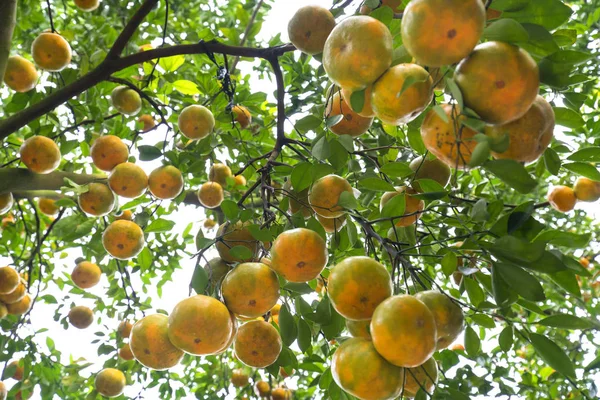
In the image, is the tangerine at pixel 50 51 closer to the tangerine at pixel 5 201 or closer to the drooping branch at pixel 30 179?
the drooping branch at pixel 30 179

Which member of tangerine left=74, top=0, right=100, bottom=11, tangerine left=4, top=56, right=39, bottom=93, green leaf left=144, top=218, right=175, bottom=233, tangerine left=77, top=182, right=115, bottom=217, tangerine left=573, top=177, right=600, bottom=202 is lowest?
tangerine left=573, top=177, right=600, bottom=202

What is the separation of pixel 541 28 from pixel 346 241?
1.01 metres

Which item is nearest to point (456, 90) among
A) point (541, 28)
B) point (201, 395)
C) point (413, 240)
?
point (541, 28)

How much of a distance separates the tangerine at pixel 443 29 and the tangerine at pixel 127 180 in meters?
1.85

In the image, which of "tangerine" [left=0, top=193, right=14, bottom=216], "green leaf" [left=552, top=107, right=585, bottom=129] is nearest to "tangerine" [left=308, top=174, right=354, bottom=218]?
"green leaf" [left=552, top=107, right=585, bottom=129]

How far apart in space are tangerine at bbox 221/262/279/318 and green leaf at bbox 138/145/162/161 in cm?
107

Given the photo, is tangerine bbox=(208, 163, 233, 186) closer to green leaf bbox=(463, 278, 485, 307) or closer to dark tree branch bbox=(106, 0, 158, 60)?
dark tree branch bbox=(106, 0, 158, 60)

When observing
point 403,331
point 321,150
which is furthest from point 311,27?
point 403,331

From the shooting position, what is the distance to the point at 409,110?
3.85 feet

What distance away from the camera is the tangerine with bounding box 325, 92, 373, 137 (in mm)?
1690

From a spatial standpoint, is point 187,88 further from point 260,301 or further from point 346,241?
point 260,301

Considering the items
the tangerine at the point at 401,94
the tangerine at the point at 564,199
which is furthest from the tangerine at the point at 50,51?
the tangerine at the point at 564,199

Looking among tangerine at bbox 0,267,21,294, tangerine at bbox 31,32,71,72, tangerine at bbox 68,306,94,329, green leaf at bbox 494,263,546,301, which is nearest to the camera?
green leaf at bbox 494,263,546,301

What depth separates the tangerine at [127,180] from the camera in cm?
253
